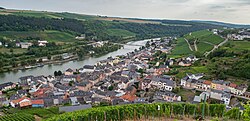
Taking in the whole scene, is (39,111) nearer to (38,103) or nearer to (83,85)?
(38,103)

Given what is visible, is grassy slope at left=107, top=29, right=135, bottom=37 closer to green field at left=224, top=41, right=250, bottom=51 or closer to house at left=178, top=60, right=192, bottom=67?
green field at left=224, top=41, right=250, bottom=51

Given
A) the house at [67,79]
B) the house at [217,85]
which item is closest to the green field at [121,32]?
the house at [67,79]

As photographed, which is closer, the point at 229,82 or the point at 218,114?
the point at 218,114

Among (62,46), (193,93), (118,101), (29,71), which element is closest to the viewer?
(118,101)

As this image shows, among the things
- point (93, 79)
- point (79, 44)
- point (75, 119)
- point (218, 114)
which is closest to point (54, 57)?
point (79, 44)

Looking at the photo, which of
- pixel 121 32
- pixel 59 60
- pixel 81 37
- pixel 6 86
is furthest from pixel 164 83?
pixel 121 32

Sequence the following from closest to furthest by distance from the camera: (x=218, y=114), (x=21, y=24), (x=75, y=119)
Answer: (x=75, y=119)
(x=218, y=114)
(x=21, y=24)

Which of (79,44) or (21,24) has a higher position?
(21,24)

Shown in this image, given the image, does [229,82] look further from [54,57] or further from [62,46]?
[62,46]
